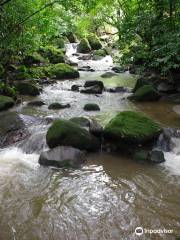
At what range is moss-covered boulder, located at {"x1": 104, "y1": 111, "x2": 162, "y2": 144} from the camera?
27.0ft

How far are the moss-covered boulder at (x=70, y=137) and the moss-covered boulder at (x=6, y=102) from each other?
151 inches

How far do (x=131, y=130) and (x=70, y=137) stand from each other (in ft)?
4.87

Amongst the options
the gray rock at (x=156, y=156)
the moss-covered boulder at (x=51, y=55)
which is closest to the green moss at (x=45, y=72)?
the moss-covered boulder at (x=51, y=55)

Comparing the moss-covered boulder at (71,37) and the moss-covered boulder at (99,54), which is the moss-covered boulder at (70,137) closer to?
the moss-covered boulder at (99,54)

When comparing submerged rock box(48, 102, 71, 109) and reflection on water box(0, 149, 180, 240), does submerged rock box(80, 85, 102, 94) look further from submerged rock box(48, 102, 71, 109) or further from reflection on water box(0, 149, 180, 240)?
reflection on water box(0, 149, 180, 240)

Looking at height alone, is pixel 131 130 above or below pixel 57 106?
above

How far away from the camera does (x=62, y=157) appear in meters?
7.80

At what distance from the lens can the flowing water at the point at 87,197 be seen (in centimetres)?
542

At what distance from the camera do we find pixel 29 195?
649cm

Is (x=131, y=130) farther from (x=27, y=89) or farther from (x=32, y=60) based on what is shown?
(x=32, y=60)

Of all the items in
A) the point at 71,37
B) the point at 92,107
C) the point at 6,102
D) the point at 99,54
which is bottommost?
the point at 99,54

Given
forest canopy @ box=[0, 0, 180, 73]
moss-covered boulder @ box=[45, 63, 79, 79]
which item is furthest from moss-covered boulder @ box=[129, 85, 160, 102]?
moss-covered boulder @ box=[45, 63, 79, 79]

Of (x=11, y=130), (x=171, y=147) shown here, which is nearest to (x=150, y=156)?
(x=171, y=147)

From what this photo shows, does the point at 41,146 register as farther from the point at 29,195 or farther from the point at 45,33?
the point at 45,33
